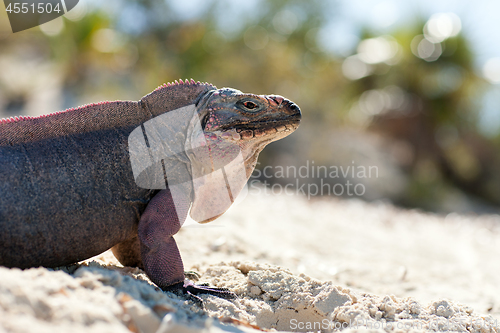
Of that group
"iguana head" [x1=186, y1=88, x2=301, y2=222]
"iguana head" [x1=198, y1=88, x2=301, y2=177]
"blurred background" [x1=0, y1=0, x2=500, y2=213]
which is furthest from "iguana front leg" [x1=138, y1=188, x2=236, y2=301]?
"blurred background" [x1=0, y1=0, x2=500, y2=213]

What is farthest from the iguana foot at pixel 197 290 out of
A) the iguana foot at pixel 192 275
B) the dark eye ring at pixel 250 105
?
the dark eye ring at pixel 250 105

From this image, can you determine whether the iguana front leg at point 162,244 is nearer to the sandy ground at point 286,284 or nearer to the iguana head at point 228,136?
the sandy ground at point 286,284

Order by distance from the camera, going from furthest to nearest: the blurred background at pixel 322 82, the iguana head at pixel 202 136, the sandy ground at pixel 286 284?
the blurred background at pixel 322 82, the iguana head at pixel 202 136, the sandy ground at pixel 286 284

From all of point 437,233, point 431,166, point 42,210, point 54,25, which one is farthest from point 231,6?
point 42,210

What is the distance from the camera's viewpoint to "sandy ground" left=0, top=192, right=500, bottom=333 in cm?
209

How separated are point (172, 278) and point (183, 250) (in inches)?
71.8

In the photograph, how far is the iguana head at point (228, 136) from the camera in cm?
322

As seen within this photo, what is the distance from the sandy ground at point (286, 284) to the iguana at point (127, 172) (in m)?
0.28

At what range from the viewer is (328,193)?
14305mm

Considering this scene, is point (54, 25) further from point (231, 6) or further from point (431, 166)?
point (431, 166)

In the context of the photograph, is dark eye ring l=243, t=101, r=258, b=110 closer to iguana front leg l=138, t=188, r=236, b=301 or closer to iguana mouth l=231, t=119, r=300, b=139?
iguana mouth l=231, t=119, r=300, b=139

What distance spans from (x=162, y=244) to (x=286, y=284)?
1140 millimetres

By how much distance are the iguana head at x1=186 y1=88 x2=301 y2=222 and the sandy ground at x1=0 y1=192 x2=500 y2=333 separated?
80 cm

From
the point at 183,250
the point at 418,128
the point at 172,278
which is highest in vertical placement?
the point at 172,278
